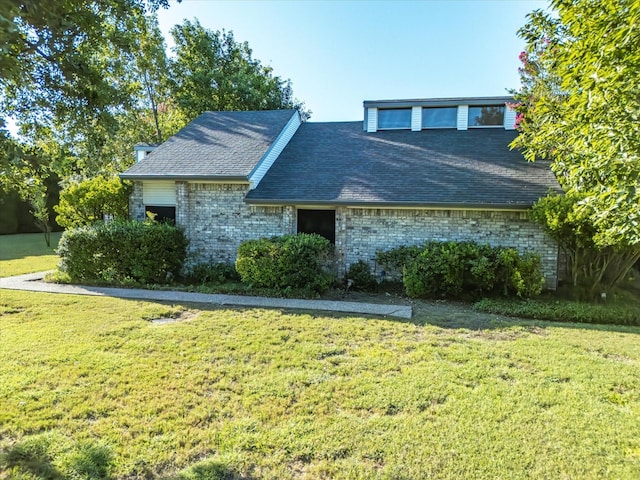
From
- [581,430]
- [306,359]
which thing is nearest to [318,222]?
[306,359]

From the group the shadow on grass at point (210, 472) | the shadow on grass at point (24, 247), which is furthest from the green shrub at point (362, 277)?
the shadow on grass at point (24, 247)

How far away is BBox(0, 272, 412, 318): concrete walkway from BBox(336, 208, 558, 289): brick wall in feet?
8.00

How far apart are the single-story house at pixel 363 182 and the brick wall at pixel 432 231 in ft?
0.09

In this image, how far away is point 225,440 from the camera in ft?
10.2

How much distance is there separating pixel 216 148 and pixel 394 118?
6.92 metres

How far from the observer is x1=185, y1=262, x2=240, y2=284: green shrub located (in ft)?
33.7

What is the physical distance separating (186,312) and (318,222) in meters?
4.74

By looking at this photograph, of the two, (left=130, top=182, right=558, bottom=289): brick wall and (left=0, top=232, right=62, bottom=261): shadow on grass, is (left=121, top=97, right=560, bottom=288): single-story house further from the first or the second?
(left=0, top=232, right=62, bottom=261): shadow on grass

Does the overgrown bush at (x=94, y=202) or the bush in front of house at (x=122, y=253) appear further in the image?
the overgrown bush at (x=94, y=202)

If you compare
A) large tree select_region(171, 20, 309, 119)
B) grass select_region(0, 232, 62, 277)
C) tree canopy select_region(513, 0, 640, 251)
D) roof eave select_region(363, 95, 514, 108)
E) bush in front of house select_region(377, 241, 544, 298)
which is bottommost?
grass select_region(0, 232, 62, 277)

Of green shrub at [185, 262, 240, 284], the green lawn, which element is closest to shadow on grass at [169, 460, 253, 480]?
the green lawn

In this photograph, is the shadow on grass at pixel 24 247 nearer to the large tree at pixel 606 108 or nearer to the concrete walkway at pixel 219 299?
the concrete walkway at pixel 219 299

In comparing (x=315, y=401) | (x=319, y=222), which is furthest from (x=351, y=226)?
(x=315, y=401)

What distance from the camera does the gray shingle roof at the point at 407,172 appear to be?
9492mm
